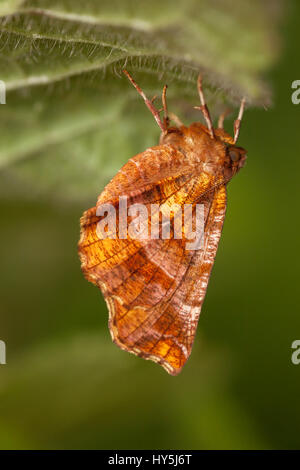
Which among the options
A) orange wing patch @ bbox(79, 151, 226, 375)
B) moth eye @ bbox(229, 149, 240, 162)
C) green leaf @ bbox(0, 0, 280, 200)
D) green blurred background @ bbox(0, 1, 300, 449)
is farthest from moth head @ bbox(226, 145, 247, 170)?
green blurred background @ bbox(0, 1, 300, 449)

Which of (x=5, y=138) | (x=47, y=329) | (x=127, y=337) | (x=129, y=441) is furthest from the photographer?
(x=47, y=329)

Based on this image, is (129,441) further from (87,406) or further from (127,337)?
(127,337)

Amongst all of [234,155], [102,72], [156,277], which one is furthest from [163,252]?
[102,72]

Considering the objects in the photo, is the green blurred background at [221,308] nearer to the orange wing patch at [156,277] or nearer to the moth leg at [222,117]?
the moth leg at [222,117]

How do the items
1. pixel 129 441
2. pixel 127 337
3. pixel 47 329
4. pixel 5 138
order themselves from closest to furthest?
pixel 127 337 → pixel 5 138 → pixel 129 441 → pixel 47 329

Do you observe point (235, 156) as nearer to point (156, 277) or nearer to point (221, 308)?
point (156, 277)

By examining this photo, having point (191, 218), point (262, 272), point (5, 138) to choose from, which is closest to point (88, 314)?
point (262, 272)
